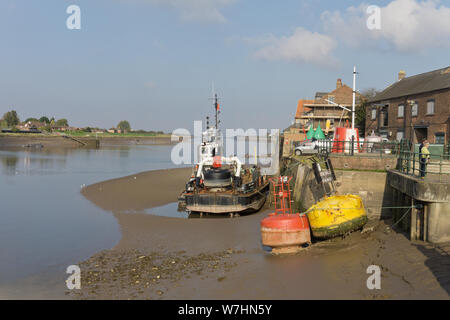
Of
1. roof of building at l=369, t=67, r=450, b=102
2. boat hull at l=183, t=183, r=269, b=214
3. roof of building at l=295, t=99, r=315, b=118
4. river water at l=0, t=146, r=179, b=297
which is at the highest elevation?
roof of building at l=295, t=99, r=315, b=118

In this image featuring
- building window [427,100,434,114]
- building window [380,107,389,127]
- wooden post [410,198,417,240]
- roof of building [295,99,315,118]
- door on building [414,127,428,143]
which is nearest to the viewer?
wooden post [410,198,417,240]

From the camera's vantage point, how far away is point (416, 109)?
110ft

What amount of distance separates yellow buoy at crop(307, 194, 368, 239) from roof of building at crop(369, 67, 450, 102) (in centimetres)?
2245

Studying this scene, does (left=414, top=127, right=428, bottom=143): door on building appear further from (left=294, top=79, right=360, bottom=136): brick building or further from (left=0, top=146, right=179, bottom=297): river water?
(left=294, top=79, right=360, bottom=136): brick building

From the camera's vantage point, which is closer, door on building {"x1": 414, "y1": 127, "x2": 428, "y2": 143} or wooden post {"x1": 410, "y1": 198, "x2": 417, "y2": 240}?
wooden post {"x1": 410, "y1": 198, "x2": 417, "y2": 240}

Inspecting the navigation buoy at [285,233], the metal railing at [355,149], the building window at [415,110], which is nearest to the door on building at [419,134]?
the building window at [415,110]

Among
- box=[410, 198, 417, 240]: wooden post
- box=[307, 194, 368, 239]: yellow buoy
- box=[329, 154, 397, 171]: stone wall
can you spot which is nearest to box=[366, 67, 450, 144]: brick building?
box=[329, 154, 397, 171]: stone wall

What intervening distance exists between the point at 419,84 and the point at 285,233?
29.5m

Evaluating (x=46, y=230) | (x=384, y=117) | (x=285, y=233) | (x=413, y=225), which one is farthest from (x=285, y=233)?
(x=384, y=117)

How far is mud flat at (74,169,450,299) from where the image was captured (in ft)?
32.2

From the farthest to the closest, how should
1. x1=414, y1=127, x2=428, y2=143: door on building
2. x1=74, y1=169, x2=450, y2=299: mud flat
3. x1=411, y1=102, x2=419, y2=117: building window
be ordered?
1. x1=411, y1=102, x2=419, y2=117: building window
2. x1=414, y1=127, x2=428, y2=143: door on building
3. x1=74, y1=169, x2=450, y2=299: mud flat

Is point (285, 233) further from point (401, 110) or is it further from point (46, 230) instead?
point (401, 110)
